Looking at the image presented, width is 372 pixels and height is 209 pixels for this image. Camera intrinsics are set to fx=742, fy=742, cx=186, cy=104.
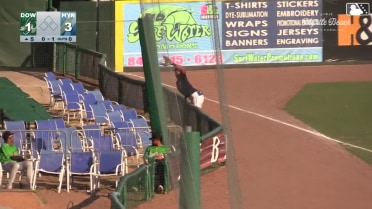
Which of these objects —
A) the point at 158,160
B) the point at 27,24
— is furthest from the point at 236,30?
the point at 27,24

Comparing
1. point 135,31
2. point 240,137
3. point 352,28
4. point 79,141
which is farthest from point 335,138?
point 135,31

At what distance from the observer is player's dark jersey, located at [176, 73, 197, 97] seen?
3220 mm

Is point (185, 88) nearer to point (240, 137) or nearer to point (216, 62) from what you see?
point (240, 137)

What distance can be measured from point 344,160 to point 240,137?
2.38ft

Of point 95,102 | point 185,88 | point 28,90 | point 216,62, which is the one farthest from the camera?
point 28,90

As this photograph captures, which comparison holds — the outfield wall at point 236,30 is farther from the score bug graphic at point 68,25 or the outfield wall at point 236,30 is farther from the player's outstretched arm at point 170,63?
the score bug graphic at point 68,25

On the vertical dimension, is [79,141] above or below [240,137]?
below

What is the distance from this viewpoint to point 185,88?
340 cm

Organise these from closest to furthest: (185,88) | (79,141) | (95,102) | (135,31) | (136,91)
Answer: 1. (185,88)
2. (79,141)
3. (95,102)
4. (136,91)
5. (135,31)

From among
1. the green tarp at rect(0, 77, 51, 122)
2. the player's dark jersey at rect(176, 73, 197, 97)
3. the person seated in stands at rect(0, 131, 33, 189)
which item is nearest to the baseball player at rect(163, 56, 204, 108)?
the player's dark jersey at rect(176, 73, 197, 97)

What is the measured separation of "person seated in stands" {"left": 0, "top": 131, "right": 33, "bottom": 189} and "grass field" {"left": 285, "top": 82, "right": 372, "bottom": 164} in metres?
7.94
